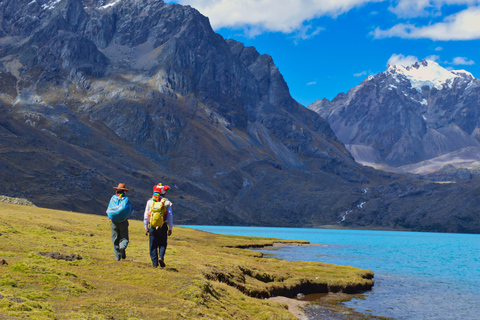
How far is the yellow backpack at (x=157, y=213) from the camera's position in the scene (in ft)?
77.6

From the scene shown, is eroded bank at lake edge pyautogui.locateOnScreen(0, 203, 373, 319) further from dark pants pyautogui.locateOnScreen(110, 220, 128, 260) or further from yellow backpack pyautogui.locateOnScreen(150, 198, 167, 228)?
yellow backpack pyautogui.locateOnScreen(150, 198, 167, 228)

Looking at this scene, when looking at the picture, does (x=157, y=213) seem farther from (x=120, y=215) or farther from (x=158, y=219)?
(x=120, y=215)

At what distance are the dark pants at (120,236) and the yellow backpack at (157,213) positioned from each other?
191cm

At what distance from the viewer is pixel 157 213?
23.6 metres

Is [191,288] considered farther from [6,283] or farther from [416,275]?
[416,275]

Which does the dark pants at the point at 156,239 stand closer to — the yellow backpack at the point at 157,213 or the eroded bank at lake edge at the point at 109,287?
the yellow backpack at the point at 157,213

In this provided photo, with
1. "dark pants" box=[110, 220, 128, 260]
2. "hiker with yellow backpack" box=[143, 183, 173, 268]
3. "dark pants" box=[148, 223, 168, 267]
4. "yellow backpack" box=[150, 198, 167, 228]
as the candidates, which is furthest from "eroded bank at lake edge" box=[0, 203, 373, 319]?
"yellow backpack" box=[150, 198, 167, 228]

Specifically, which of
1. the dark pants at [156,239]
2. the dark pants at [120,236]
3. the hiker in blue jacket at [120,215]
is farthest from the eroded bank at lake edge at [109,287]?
the hiker in blue jacket at [120,215]

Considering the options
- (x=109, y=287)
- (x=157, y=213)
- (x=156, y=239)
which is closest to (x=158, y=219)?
(x=157, y=213)

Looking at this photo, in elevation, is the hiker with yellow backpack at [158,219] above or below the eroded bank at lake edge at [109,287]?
above

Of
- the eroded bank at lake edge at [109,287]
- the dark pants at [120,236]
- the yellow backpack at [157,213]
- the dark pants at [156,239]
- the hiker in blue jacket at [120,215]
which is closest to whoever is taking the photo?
the eroded bank at lake edge at [109,287]

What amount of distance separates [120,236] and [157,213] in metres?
2.93

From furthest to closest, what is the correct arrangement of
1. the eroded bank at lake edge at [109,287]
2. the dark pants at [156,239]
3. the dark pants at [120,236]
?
1. the dark pants at [120,236]
2. the dark pants at [156,239]
3. the eroded bank at lake edge at [109,287]

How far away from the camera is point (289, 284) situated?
127ft
